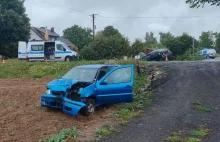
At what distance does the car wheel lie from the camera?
35.0 ft

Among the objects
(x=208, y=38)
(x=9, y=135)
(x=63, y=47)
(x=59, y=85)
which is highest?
(x=208, y=38)

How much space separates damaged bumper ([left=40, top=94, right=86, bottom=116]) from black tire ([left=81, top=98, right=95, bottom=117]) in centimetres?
48

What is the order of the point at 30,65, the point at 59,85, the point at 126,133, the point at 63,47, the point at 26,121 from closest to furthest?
the point at 126,133 < the point at 26,121 < the point at 59,85 < the point at 30,65 < the point at 63,47

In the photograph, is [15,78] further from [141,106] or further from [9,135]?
[9,135]

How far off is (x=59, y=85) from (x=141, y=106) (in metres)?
3.05

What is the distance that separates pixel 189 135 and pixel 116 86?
3958 millimetres

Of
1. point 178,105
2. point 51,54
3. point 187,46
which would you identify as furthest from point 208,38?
point 178,105

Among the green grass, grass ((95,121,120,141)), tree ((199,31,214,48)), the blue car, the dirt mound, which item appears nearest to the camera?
grass ((95,121,120,141))

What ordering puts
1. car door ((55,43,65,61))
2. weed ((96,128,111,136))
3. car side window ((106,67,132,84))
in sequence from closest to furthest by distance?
weed ((96,128,111,136)) < car side window ((106,67,132,84)) < car door ((55,43,65,61))

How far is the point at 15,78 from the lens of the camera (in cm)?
2241

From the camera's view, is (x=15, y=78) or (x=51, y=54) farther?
(x=51, y=54)

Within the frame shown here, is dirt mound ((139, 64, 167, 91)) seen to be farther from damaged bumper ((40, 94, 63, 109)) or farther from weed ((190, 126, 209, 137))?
weed ((190, 126, 209, 137))

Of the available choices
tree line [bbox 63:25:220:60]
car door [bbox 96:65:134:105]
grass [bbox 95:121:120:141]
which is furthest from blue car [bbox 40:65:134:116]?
tree line [bbox 63:25:220:60]

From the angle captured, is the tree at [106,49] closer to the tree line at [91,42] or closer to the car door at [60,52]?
the tree line at [91,42]
